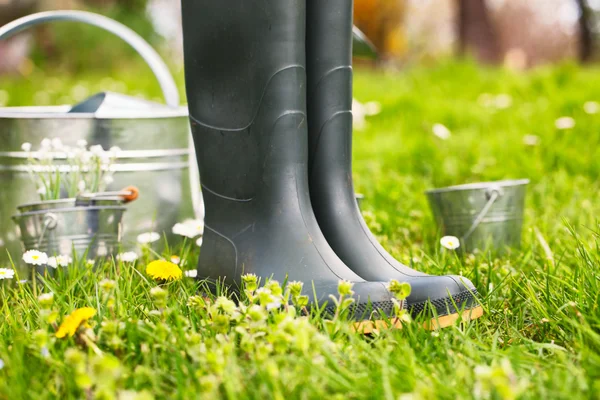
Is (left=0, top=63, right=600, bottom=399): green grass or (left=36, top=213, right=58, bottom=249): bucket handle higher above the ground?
(left=36, top=213, right=58, bottom=249): bucket handle

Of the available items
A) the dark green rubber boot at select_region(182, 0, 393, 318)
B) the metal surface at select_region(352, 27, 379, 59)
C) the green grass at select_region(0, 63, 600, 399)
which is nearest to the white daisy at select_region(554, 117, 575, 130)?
the green grass at select_region(0, 63, 600, 399)

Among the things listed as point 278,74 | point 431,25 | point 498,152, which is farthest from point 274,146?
point 431,25

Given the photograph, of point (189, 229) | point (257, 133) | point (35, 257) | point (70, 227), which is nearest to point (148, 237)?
point (189, 229)

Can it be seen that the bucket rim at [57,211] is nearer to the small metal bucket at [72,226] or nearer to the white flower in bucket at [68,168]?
the small metal bucket at [72,226]

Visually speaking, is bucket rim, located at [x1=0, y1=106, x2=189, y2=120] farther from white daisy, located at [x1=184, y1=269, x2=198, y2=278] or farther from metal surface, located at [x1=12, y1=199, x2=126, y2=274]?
white daisy, located at [x1=184, y1=269, x2=198, y2=278]

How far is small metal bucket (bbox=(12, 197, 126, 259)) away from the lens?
56.2 inches

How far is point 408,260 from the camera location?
1498mm

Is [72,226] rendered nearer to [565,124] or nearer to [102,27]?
[102,27]

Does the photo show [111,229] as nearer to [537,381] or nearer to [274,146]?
[274,146]

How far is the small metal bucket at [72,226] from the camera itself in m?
1.43

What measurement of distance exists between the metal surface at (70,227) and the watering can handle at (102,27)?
493 mm

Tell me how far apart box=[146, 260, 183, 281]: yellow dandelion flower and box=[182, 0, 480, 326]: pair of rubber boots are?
0.21 ft

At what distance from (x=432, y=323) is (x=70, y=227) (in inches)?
32.5

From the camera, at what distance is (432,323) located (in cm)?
111
